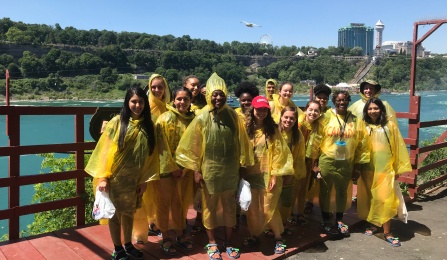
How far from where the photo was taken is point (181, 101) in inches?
126

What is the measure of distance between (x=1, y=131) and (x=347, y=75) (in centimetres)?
7957

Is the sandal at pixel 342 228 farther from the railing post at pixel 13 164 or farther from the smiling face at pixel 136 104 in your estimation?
the railing post at pixel 13 164

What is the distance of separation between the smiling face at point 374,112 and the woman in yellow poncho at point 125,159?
2084 mm

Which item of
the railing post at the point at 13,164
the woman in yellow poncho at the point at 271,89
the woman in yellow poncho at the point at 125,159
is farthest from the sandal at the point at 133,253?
the woman in yellow poncho at the point at 271,89

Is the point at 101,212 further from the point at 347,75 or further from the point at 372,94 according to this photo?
the point at 347,75

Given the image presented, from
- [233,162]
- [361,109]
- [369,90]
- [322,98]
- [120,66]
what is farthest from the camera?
[120,66]

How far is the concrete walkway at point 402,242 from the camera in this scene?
3.30 meters

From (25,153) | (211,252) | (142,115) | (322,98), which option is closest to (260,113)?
(142,115)

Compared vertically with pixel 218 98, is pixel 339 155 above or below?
below

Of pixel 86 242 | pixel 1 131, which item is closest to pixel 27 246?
pixel 86 242

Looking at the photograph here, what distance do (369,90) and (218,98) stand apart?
6.32ft

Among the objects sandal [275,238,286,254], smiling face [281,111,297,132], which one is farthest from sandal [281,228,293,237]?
smiling face [281,111,297,132]

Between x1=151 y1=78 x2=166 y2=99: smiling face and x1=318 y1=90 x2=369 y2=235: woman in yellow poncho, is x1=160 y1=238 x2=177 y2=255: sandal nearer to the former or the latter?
x1=151 y1=78 x2=166 y2=99: smiling face

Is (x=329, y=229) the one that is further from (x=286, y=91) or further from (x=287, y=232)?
(x=286, y=91)
